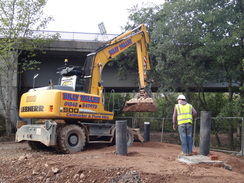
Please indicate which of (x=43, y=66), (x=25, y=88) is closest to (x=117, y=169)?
(x=43, y=66)

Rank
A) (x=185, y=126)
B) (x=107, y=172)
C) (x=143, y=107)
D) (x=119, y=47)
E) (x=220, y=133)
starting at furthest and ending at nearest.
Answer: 1. (x=220, y=133)
2. (x=119, y=47)
3. (x=143, y=107)
4. (x=185, y=126)
5. (x=107, y=172)

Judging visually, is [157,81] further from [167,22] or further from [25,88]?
[25,88]

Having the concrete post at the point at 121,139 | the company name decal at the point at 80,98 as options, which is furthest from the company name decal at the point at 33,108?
the concrete post at the point at 121,139

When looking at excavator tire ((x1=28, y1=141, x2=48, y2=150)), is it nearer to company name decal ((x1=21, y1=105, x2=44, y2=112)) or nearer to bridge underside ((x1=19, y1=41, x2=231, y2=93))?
company name decal ((x1=21, y1=105, x2=44, y2=112))

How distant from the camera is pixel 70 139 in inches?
417

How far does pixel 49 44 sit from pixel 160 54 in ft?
24.0

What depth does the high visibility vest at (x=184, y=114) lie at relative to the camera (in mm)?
8414

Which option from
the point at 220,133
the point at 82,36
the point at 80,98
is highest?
the point at 82,36

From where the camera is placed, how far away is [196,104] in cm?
2053

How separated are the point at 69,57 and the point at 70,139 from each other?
39.2 ft

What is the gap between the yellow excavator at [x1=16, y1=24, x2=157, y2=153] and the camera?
1021 cm

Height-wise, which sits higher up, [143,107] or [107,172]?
[143,107]

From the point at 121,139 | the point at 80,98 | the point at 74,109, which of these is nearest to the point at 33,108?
the point at 74,109

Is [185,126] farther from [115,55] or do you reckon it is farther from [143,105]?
[115,55]
